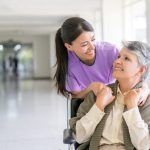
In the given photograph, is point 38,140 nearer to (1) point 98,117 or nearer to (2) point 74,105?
(2) point 74,105

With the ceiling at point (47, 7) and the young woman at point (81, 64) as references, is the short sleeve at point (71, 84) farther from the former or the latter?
the ceiling at point (47, 7)

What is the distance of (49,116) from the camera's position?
684 centimetres

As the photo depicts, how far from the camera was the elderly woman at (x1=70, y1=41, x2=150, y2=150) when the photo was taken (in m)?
1.82

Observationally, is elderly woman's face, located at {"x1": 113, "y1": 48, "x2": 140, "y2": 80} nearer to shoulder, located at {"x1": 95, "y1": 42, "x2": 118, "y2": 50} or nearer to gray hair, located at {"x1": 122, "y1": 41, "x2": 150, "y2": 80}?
gray hair, located at {"x1": 122, "y1": 41, "x2": 150, "y2": 80}

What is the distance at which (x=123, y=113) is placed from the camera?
73.0 inches

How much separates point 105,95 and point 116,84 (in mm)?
162

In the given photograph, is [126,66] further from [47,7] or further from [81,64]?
[47,7]

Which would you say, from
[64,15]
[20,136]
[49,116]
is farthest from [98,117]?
[64,15]

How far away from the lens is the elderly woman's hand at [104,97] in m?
1.89

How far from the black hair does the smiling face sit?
3 cm

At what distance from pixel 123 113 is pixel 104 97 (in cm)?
14

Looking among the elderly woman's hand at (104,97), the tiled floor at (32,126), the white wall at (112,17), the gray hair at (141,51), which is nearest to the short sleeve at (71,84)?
the elderly woman's hand at (104,97)

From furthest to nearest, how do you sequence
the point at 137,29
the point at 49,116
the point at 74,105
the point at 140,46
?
1. the point at 137,29
2. the point at 49,116
3. the point at 74,105
4. the point at 140,46

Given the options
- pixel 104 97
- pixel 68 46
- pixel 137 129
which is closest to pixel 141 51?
pixel 104 97
